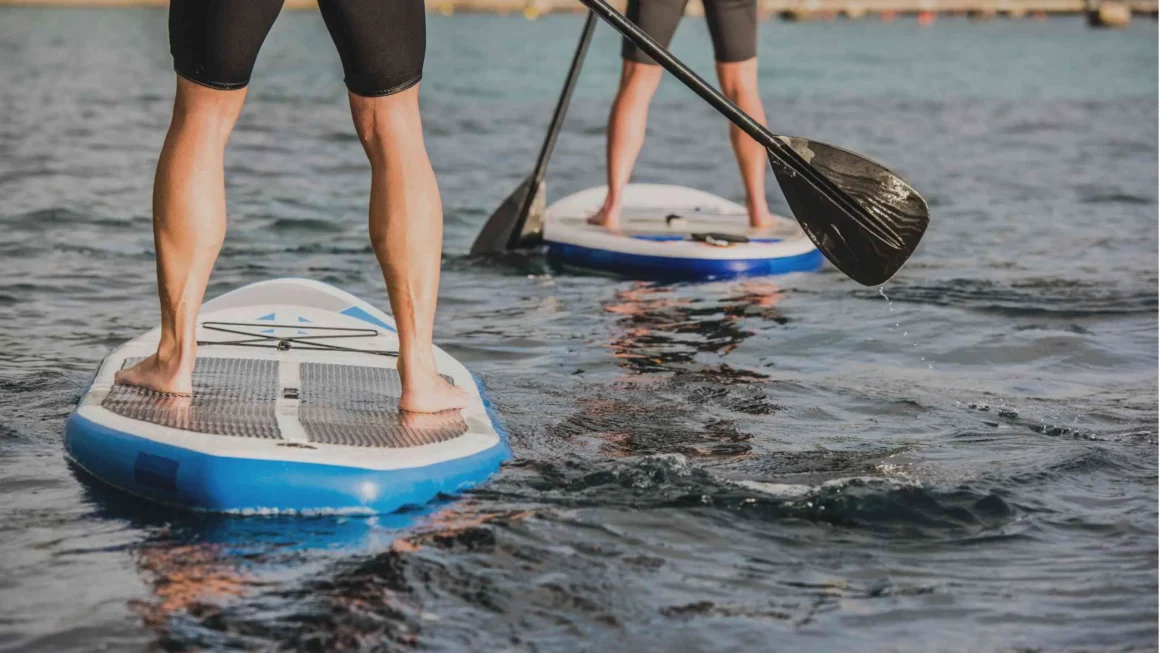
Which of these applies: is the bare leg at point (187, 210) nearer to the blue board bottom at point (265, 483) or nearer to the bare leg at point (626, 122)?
the blue board bottom at point (265, 483)

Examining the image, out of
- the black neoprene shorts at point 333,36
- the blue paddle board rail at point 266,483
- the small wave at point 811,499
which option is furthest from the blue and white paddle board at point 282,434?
the black neoprene shorts at point 333,36

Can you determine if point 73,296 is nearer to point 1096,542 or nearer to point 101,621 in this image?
point 101,621

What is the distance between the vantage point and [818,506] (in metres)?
3.48

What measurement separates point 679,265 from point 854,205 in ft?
7.89

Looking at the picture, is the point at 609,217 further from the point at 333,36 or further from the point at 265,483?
the point at 265,483

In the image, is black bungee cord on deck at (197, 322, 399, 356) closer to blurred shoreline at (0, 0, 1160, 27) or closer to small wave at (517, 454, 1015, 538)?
small wave at (517, 454, 1015, 538)

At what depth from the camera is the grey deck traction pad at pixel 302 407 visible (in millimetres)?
3521

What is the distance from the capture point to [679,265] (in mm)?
6734

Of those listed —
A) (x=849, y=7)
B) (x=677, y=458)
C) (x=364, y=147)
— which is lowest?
(x=677, y=458)

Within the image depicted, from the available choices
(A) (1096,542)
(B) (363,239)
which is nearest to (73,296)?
(B) (363,239)

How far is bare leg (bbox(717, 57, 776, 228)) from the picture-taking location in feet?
22.8

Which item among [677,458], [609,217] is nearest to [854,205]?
[677,458]

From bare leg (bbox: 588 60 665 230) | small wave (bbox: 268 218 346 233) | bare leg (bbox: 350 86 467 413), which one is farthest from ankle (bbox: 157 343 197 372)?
small wave (bbox: 268 218 346 233)

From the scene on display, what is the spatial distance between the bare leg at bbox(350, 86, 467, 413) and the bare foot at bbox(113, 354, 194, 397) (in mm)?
539
